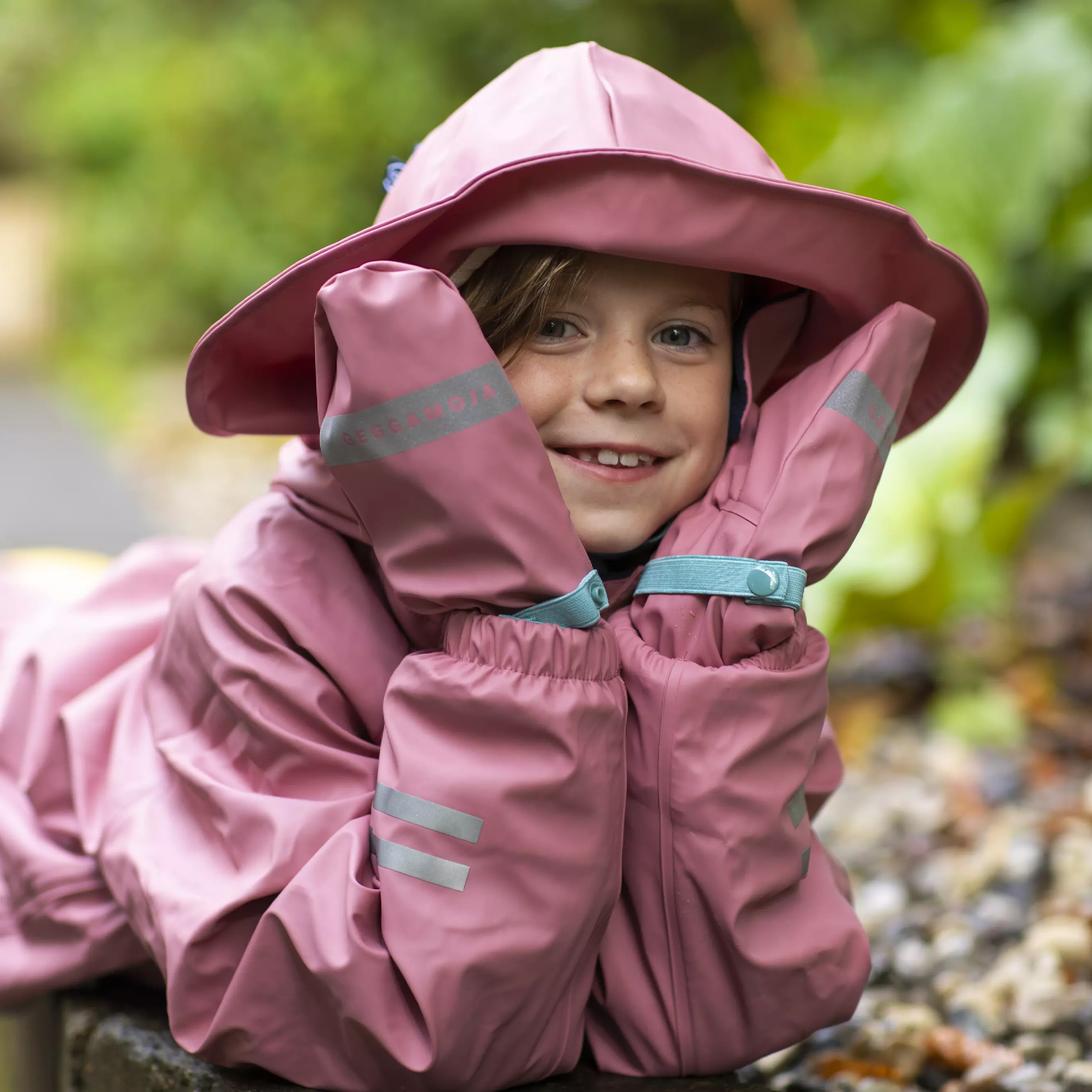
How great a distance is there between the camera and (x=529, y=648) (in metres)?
1.30

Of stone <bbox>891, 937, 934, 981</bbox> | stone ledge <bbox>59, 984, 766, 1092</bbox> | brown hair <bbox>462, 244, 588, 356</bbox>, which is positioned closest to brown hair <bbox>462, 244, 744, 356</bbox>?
brown hair <bbox>462, 244, 588, 356</bbox>

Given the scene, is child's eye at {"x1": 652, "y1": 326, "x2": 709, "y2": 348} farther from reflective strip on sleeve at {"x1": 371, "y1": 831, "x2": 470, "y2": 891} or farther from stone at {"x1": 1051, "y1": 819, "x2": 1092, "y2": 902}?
stone at {"x1": 1051, "y1": 819, "x2": 1092, "y2": 902}

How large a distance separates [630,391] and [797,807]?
47cm

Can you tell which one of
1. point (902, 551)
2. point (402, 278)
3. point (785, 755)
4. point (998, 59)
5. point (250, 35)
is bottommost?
point (902, 551)

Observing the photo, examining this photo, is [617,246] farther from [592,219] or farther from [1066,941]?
[1066,941]

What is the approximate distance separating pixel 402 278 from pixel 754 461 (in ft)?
1.47

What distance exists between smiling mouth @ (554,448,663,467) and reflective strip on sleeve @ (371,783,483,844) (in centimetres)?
41

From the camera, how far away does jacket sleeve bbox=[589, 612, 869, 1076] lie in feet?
4.48

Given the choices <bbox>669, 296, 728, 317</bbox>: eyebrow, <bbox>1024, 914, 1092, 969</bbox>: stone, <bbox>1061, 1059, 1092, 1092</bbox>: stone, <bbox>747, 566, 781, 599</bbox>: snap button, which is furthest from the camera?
<bbox>1024, 914, 1092, 969</bbox>: stone

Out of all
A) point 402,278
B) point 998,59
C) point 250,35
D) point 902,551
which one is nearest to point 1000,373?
point 902,551

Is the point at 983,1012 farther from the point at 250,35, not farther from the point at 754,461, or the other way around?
the point at 250,35

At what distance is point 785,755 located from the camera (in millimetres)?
1413

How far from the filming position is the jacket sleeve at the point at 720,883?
1364mm

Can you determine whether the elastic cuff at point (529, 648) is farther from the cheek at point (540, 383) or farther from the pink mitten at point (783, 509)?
the cheek at point (540, 383)
